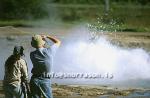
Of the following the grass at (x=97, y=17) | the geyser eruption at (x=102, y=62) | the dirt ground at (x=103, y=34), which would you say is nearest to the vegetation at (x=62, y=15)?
the grass at (x=97, y=17)

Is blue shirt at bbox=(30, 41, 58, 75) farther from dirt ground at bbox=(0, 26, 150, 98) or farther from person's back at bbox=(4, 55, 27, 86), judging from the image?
dirt ground at bbox=(0, 26, 150, 98)

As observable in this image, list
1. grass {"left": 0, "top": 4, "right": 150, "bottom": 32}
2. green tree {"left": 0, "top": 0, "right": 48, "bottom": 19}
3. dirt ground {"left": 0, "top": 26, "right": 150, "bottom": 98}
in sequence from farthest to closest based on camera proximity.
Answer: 1. green tree {"left": 0, "top": 0, "right": 48, "bottom": 19}
2. grass {"left": 0, "top": 4, "right": 150, "bottom": 32}
3. dirt ground {"left": 0, "top": 26, "right": 150, "bottom": 98}

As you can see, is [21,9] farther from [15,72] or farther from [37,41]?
[37,41]

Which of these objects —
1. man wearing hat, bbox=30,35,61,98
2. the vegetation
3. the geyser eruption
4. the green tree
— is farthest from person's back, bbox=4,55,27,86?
the green tree

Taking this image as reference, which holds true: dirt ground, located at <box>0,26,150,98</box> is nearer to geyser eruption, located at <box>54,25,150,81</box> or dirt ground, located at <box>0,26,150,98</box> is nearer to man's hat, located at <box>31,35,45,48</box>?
geyser eruption, located at <box>54,25,150,81</box>

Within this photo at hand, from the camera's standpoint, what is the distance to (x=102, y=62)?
666 inches

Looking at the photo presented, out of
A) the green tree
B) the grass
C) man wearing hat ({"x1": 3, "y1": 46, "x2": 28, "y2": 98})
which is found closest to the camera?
man wearing hat ({"x1": 3, "y1": 46, "x2": 28, "y2": 98})

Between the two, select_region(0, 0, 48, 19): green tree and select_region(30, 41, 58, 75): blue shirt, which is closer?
select_region(30, 41, 58, 75): blue shirt

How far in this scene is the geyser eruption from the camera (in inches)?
611

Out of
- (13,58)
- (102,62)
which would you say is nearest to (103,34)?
(102,62)

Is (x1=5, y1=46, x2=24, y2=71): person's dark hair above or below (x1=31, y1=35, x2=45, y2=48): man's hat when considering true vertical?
below

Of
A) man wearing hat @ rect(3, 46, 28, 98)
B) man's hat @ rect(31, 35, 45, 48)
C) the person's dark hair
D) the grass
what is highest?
the grass

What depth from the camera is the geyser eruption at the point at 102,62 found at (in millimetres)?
15508

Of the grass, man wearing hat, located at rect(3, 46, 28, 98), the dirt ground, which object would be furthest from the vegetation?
man wearing hat, located at rect(3, 46, 28, 98)
